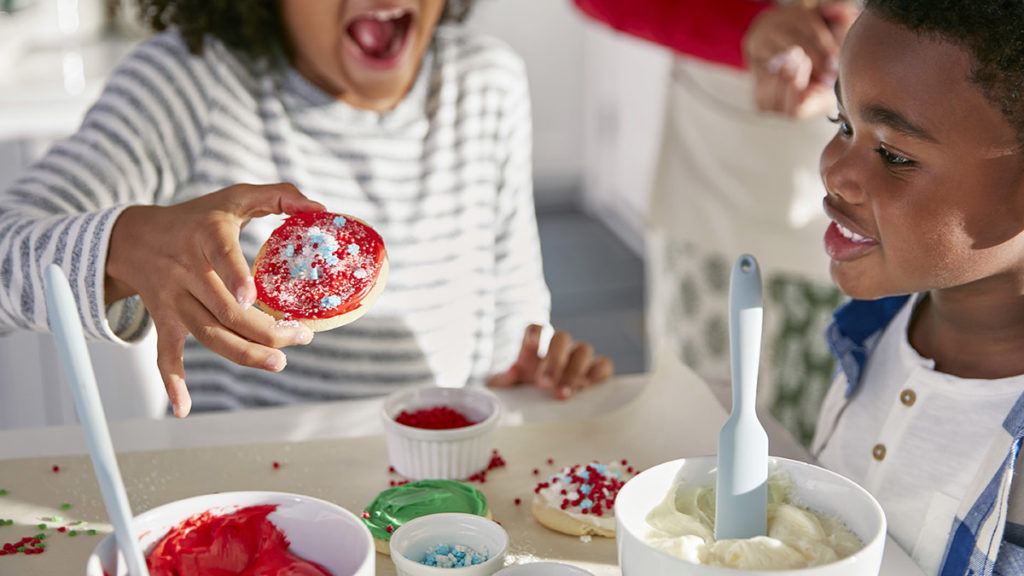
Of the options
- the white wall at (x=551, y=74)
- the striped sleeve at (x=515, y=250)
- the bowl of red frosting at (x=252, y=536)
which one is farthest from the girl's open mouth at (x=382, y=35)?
the white wall at (x=551, y=74)

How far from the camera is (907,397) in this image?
1002 millimetres

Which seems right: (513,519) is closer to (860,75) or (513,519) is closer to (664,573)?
(664,573)

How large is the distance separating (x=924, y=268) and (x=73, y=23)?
2.36m

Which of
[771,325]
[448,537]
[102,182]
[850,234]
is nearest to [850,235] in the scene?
[850,234]

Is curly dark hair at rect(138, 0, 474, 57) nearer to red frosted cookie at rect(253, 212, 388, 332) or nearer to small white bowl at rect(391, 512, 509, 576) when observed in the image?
red frosted cookie at rect(253, 212, 388, 332)

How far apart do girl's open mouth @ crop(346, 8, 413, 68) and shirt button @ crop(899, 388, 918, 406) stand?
75 cm

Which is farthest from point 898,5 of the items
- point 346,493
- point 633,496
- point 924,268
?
point 346,493

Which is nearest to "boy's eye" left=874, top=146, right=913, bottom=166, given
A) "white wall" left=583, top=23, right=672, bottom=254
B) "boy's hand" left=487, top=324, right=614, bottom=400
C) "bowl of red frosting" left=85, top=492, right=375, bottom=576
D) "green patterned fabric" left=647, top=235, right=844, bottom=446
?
"boy's hand" left=487, top=324, right=614, bottom=400

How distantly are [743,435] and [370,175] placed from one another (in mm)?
866

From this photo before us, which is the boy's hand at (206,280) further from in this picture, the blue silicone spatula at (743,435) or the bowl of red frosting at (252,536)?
the blue silicone spatula at (743,435)

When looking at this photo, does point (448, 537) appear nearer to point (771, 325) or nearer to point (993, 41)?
point (993, 41)

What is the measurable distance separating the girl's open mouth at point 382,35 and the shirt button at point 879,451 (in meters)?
0.76

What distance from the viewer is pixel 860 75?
2.88ft

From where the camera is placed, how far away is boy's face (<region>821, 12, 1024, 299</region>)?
830mm
